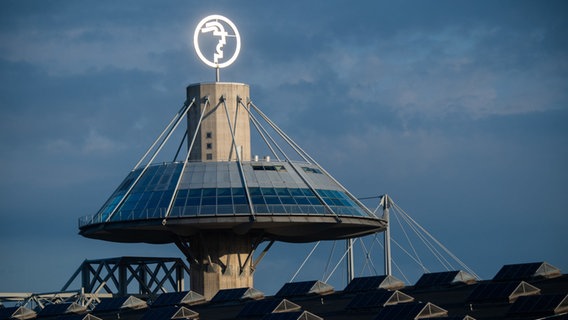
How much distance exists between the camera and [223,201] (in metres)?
147

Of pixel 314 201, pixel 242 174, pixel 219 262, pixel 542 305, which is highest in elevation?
pixel 242 174

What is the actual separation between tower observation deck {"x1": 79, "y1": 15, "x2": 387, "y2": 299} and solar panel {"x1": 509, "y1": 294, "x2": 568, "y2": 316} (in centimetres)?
5323

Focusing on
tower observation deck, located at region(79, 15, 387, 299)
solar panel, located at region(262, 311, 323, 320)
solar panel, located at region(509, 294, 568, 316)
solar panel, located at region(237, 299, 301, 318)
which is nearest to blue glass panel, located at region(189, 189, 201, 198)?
tower observation deck, located at region(79, 15, 387, 299)

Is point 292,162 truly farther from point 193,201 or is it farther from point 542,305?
point 542,305

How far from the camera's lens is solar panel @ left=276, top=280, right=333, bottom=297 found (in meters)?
123

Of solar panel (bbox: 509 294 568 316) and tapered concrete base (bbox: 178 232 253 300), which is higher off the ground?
tapered concrete base (bbox: 178 232 253 300)

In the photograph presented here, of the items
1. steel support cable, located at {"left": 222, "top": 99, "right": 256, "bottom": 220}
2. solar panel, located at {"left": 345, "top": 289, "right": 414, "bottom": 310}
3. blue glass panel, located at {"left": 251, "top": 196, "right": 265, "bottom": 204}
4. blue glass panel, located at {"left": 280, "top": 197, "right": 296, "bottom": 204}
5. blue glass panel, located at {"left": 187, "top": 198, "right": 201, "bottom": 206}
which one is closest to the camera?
solar panel, located at {"left": 345, "top": 289, "right": 414, "bottom": 310}

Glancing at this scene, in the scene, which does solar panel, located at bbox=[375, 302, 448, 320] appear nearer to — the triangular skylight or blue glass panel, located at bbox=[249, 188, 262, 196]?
the triangular skylight

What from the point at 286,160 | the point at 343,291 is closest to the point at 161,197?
the point at 286,160

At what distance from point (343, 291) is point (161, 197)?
3278cm

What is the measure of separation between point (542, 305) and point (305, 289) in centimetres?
3437

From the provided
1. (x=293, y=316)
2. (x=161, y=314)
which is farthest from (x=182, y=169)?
(x=293, y=316)

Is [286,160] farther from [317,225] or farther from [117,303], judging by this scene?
[117,303]

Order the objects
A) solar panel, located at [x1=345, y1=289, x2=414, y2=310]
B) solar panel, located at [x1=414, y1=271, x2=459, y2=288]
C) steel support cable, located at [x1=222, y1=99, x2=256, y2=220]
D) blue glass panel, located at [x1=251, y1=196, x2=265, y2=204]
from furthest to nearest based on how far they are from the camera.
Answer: blue glass panel, located at [x1=251, y1=196, x2=265, y2=204], steel support cable, located at [x1=222, y1=99, x2=256, y2=220], solar panel, located at [x1=414, y1=271, x2=459, y2=288], solar panel, located at [x1=345, y1=289, x2=414, y2=310]
